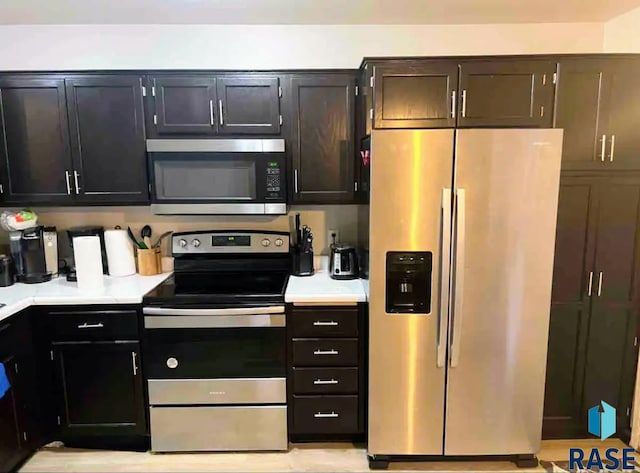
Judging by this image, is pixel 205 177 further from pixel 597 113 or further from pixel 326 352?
pixel 597 113

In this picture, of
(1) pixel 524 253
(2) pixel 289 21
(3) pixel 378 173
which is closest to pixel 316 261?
(3) pixel 378 173

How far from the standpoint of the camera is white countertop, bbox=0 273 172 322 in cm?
217

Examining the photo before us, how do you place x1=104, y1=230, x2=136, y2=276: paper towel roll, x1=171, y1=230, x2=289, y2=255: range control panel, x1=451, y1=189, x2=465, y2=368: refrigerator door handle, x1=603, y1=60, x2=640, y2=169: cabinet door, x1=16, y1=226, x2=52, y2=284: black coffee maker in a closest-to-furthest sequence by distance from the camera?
x1=451, y1=189, x2=465, y2=368: refrigerator door handle < x1=603, y1=60, x2=640, y2=169: cabinet door < x1=16, y1=226, x2=52, y2=284: black coffee maker < x1=104, y1=230, x2=136, y2=276: paper towel roll < x1=171, y1=230, x2=289, y2=255: range control panel

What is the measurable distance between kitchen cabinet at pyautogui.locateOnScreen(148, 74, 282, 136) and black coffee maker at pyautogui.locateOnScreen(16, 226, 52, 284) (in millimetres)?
980

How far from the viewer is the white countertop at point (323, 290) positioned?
7.30 ft

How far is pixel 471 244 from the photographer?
6.59 ft

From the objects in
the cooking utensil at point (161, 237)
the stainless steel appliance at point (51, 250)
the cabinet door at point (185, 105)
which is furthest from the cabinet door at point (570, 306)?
the stainless steel appliance at point (51, 250)

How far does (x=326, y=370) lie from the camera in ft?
7.54

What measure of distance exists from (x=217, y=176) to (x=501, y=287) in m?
1.67

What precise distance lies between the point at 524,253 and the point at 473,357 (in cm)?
58

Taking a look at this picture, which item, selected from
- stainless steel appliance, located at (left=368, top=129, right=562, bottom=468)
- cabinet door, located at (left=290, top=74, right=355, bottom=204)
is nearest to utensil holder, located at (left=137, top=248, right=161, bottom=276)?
cabinet door, located at (left=290, top=74, right=355, bottom=204)

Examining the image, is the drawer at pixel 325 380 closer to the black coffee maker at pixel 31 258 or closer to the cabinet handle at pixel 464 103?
the cabinet handle at pixel 464 103

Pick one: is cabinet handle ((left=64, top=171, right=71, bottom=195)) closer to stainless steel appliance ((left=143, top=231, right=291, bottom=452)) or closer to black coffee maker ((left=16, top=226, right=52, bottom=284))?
black coffee maker ((left=16, top=226, right=52, bottom=284))

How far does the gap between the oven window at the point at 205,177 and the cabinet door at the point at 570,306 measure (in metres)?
1.76
